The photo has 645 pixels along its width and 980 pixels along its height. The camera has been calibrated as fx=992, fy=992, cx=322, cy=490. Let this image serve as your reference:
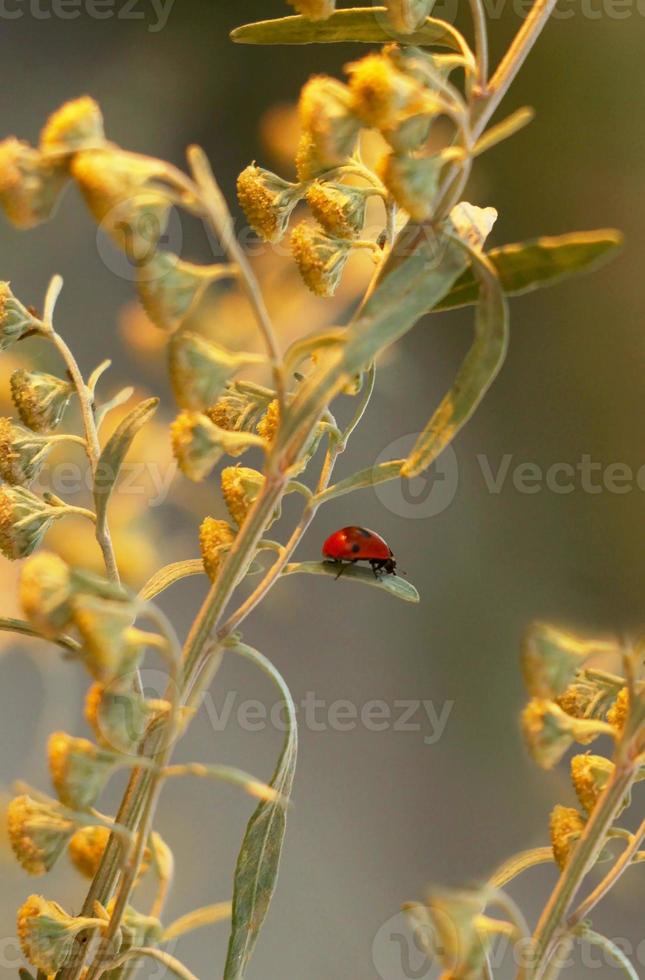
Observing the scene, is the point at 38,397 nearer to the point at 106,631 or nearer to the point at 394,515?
the point at 106,631

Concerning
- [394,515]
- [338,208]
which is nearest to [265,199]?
[338,208]

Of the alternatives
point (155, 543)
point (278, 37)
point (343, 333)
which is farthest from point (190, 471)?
point (155, 543)

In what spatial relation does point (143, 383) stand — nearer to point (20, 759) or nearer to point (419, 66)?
point (20, 759)

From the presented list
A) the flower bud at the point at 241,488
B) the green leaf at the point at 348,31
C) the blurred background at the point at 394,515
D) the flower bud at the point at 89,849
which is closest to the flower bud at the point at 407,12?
the green leaf at the point at 348,31

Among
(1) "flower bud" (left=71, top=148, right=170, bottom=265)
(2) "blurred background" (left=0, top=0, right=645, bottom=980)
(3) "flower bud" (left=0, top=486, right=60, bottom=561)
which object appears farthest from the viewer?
(2) "blurred background" (left=0, top=0, right=645, bottom=980)

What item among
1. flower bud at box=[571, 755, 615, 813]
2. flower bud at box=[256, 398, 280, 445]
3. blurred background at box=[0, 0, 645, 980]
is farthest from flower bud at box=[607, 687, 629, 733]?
blurred background at box=[0, 0, 645, 980]

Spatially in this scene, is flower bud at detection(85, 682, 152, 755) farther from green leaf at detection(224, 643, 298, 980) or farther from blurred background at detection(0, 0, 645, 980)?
blurred background at detection(0, 0, 645, 980)

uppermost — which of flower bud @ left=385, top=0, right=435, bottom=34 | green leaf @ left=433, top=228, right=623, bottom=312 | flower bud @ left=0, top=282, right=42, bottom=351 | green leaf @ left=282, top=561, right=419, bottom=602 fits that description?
flower bud @ left=385, top=0, right=435, bottom=34
